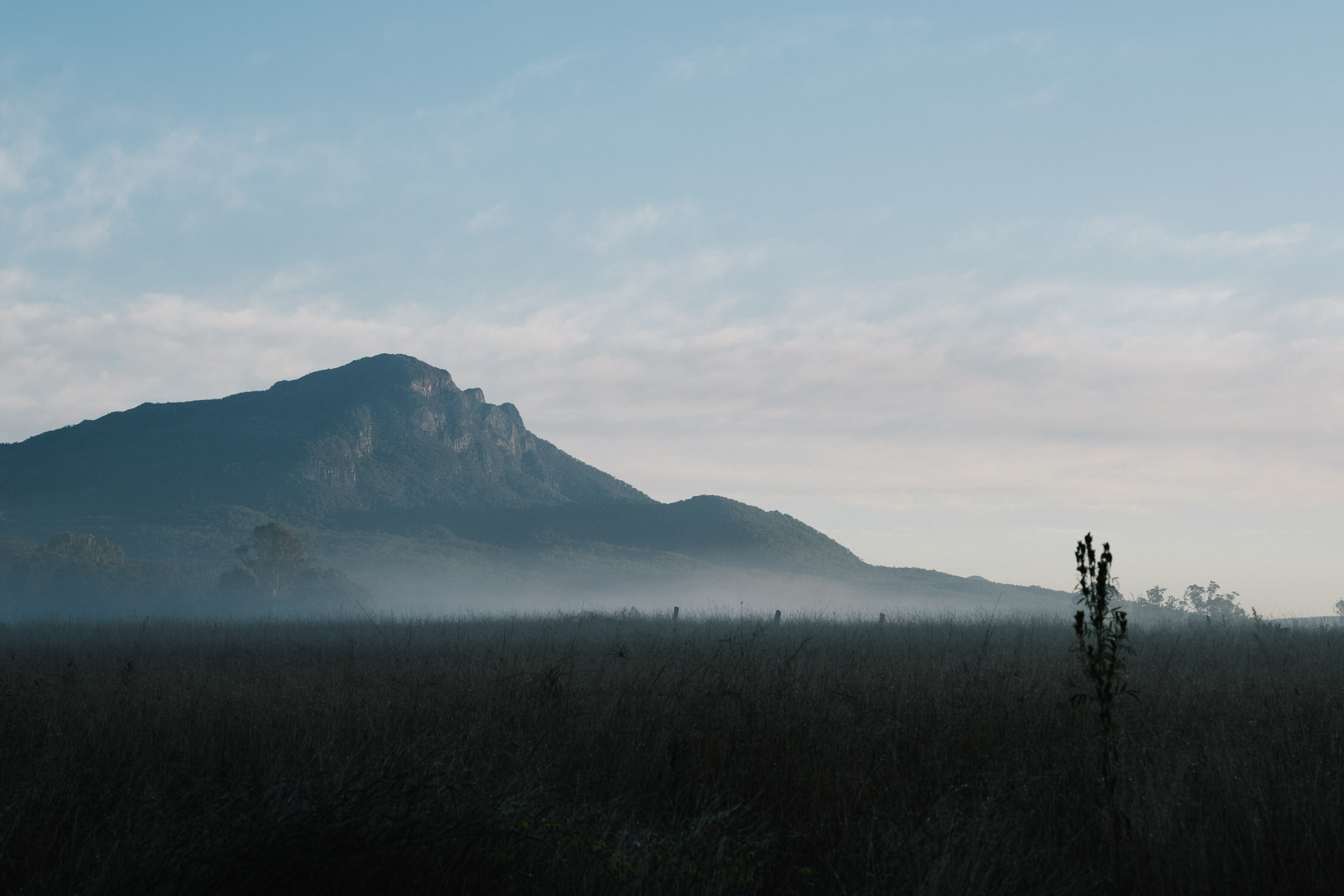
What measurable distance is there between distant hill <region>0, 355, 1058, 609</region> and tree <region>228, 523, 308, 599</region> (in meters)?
41.9

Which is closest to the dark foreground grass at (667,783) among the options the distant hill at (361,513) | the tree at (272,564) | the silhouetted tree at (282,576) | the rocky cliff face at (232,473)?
the silhouetted tree at (282,576)

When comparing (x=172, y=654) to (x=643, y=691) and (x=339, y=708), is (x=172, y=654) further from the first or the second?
(x=643, y=691)

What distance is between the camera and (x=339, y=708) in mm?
7727

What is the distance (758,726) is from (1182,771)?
9.48 feet

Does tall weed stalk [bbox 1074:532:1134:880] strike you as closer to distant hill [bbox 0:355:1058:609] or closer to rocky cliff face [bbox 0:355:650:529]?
→ distant hill [bbox 0:355:1058:609]

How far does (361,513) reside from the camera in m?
170

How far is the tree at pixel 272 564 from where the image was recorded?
86625mm

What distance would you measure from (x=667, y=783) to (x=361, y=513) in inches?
6933

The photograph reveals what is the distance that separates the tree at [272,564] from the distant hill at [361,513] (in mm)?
41863

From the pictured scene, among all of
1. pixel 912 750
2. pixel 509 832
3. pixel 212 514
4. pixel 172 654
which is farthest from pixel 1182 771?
pixel 212 514

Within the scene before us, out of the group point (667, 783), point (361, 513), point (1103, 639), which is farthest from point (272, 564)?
point (1103, 639)

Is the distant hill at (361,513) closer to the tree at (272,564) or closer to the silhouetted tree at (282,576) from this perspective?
the tree at (272,564)

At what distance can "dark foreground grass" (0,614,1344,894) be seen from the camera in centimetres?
379

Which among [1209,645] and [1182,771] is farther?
[1209,645]
